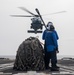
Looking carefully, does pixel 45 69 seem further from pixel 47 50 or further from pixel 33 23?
pixel 33 23

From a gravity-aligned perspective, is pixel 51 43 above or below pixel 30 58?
above

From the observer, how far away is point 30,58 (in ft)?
50.7

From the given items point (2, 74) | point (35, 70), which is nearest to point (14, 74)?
point (2, 74)

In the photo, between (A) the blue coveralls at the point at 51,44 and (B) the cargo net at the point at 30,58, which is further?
(A) the blue coveralls at the point at 51,44

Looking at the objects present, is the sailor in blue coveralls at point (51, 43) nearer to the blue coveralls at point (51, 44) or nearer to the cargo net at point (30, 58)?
the blue coveralls at point (51, 44)

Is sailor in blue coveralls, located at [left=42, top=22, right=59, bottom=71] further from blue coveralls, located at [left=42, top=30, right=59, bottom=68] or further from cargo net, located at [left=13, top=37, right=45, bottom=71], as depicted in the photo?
cargo net, located at [left=13, top=37, right=45, bottom=71]

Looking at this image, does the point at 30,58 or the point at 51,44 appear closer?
the point at 30,58

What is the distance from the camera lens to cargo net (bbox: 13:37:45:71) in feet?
50.6

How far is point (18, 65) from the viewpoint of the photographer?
15656 millimetres

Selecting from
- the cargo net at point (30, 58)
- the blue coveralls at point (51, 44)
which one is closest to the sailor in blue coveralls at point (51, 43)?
the blue coveralls at point (51, 44)

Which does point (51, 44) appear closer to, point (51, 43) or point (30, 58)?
point (51, 43)

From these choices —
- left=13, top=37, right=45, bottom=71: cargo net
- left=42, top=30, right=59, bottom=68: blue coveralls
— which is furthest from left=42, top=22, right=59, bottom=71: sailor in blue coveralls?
left=13, top=37, right=45, bottom=71: cargo net

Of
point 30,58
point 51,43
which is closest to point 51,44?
point 51,43

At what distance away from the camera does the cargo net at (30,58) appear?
1542 centimetres
